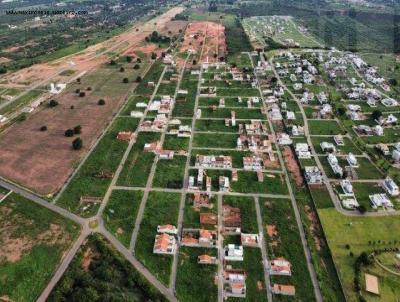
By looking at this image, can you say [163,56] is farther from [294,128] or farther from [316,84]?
[294,128]

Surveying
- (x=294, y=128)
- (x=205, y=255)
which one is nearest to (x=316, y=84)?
(x=294, y=128)

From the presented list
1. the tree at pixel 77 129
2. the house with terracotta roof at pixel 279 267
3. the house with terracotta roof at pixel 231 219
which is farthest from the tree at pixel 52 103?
the house with terracotta roof at pixel 279 267

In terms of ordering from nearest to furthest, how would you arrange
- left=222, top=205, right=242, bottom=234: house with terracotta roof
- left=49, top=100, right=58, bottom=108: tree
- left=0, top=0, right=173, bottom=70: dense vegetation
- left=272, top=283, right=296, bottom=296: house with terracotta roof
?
left=272, top=283, right=296, bottom=296: house with terracotta roof, left=222, top=205, right=242, bottom=234: house with terracotta roof, left=49, top=100, right=58, bottom=108: tree, left=0, top=0, right=173, bottom=70: dense vegetation

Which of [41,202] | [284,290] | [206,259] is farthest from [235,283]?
[41,202]

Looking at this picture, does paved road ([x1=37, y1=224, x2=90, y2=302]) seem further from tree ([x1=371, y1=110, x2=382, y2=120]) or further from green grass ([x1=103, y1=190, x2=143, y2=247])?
tree ([x1=371, y1=110, x2=382, y2=120])

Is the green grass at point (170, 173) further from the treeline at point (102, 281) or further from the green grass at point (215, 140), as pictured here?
the treeline at point (102, 281)

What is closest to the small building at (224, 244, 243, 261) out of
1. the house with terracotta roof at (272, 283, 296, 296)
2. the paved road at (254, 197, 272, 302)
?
the paved road at (254, 197, 272, 302)

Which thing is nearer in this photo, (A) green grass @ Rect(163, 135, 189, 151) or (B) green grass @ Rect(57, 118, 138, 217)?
(B) green grass @ Rect(57, 118, 138, 217)
